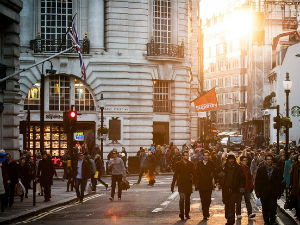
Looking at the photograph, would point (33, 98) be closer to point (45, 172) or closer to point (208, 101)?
point (208, 101)

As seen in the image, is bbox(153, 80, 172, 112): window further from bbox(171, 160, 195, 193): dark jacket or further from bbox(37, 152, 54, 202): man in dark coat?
bbox(171, 160, 195, 193): dark jacket

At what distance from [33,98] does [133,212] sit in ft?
93.1

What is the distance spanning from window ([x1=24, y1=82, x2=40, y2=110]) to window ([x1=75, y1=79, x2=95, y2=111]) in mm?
2648

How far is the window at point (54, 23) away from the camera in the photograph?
48.5 metres

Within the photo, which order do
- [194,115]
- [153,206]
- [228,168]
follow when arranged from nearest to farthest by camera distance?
[228,168]
[153,206]
[194,115]

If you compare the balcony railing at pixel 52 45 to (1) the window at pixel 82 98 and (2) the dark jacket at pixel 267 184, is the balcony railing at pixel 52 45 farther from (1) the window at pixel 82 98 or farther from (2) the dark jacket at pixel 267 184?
(2) the dark jacket at pixel 267 184

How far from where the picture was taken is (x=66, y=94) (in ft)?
161

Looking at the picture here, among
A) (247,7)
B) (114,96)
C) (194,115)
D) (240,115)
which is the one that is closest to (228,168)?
(114,96)

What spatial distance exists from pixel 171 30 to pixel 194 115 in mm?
15782

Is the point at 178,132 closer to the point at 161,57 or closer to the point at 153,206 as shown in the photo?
the point at 161,57

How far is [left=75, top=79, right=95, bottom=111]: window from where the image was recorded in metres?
49.0

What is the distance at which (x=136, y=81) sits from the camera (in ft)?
163

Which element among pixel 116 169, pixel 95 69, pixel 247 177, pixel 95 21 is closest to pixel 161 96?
pixel 95 69

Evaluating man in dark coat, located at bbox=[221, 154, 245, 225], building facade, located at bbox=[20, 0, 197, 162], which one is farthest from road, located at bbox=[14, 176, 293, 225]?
building facade, located at bbox=[20, 0, 197, 162]
